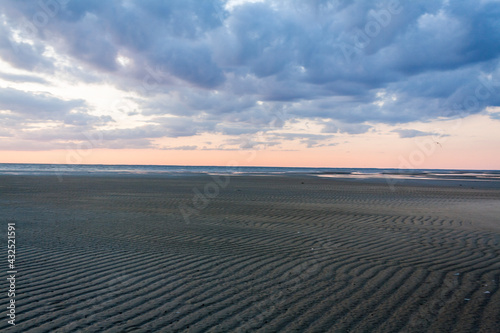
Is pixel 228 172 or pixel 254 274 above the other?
pixel 228 172

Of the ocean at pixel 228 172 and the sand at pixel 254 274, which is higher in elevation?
the ocean at pixel 228 172

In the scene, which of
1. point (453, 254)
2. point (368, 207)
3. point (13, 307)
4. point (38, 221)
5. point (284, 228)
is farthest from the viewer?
point (368, 207)

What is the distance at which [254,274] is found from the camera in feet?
20.0

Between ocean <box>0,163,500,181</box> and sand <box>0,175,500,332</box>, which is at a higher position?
ocean <box>0,163,500,181</box>

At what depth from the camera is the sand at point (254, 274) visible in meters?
4.30

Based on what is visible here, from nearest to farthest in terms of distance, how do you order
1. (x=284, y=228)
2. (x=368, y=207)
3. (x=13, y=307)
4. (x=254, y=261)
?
(x=13, y=307) < (x=254, y=261) < (x=284, y=228) < (x=368, y=207)

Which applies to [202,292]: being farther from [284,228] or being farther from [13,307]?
[284,228]

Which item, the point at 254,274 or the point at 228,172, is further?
the point at 228,172

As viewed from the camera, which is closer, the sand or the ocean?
the sand

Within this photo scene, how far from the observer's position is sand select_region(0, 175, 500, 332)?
4.30 meters

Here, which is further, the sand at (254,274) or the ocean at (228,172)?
the ocean at (228,172)

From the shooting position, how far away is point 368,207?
15.6m

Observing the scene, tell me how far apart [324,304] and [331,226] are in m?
6.21

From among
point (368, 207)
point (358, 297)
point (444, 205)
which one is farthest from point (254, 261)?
point (444, 205)
